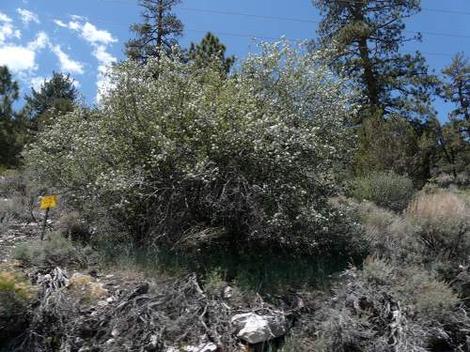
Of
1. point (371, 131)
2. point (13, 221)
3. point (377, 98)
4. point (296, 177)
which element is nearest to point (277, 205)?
point (296, 177)

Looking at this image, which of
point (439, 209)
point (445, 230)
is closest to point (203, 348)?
point (445, 230)

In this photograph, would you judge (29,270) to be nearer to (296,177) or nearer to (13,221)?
(13,221)

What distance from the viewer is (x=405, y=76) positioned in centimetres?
2380

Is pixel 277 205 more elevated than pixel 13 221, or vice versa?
pixel 277 205

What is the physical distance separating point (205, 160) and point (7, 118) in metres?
17.8

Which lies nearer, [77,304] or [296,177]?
[77,304]

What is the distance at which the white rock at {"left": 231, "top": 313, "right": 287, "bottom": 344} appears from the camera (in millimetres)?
6152

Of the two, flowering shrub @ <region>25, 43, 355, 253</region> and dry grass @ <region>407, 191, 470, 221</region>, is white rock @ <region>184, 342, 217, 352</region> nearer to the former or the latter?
flowering shrub @ <region>25, 43, 355, 253</region>

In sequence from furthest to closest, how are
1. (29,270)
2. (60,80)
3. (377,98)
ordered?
1. (60,80)
2. (377,98)
3. (29,270)

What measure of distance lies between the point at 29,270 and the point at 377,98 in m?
19.0

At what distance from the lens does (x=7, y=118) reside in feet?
75.3

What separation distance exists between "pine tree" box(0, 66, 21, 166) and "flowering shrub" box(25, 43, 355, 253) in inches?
538

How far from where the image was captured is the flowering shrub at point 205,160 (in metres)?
7.83

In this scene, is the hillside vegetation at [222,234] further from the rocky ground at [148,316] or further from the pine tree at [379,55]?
the pine tree at [379,55]
